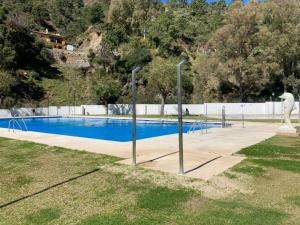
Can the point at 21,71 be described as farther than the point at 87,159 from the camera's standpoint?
Yes

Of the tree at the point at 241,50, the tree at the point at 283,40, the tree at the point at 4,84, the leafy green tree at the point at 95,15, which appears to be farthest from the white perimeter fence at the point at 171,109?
the leafy green tree at the point at 95,15

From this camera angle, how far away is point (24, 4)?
190 feet

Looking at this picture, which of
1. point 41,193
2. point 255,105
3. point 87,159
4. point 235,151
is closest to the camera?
point 41,193

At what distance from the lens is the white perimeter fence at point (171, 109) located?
1272 inches

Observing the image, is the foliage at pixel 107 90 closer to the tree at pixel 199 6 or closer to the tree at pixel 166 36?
the tree at pixel 166 36

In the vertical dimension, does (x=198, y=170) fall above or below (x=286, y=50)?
below

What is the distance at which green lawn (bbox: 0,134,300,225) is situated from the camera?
4.20 m

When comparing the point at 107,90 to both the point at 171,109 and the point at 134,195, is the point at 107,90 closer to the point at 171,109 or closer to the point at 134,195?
the point at 171,109

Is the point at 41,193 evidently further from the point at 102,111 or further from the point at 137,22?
the point at 137,22

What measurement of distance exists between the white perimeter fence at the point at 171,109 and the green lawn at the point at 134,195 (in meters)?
25.1

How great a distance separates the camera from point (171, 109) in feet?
108

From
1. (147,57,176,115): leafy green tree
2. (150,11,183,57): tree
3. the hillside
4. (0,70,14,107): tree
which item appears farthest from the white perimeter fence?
(150,11,183,57): tree

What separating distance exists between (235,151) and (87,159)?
4.34 m

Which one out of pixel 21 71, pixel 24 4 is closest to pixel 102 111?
pixel 21 71
